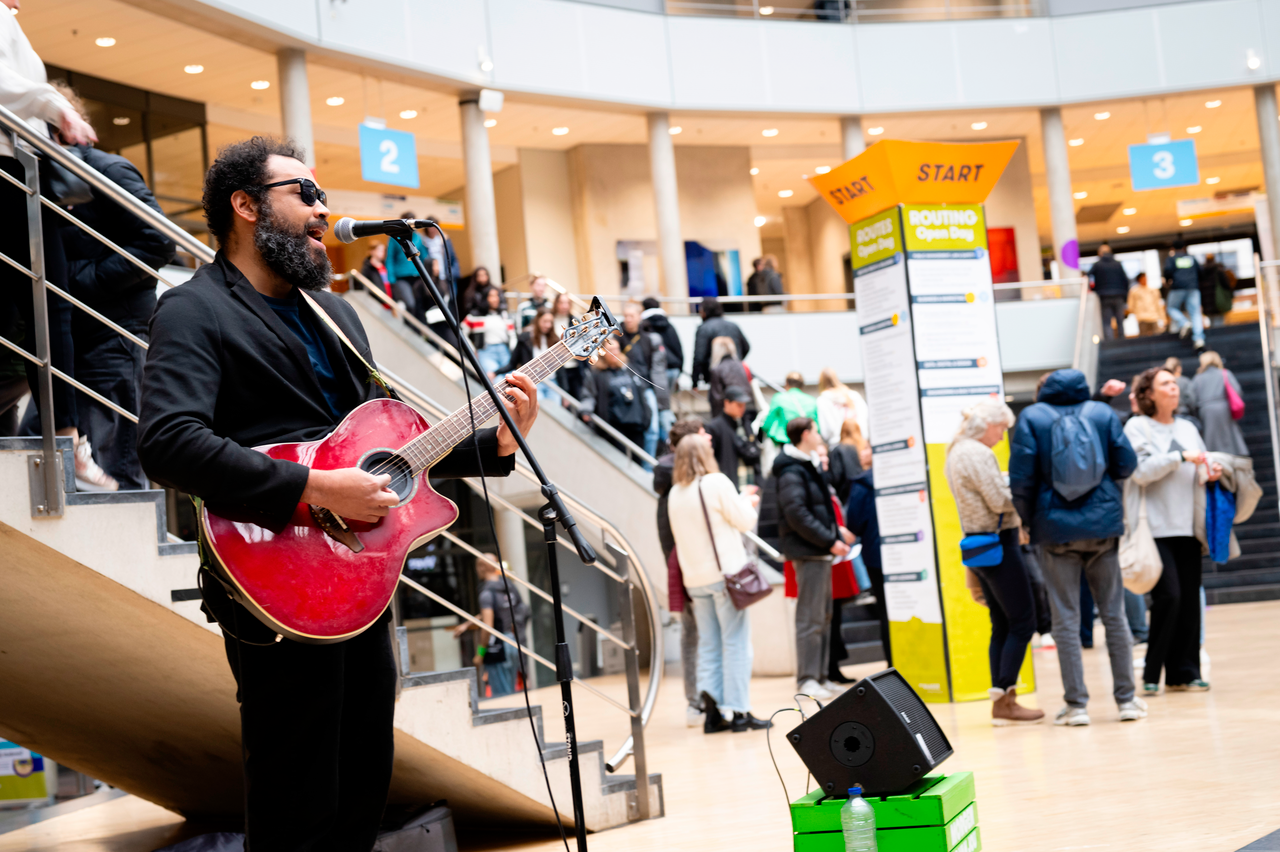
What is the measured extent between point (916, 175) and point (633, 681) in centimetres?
411

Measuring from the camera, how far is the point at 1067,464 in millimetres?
6020

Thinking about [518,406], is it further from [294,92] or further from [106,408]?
[294,92]

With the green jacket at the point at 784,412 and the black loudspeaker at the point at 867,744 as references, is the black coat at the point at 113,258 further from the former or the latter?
the green jacket at the point at 784,412

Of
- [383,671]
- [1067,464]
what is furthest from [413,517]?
[1067,464]

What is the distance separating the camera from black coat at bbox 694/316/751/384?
38.6 feet

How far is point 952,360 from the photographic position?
756 centimetres

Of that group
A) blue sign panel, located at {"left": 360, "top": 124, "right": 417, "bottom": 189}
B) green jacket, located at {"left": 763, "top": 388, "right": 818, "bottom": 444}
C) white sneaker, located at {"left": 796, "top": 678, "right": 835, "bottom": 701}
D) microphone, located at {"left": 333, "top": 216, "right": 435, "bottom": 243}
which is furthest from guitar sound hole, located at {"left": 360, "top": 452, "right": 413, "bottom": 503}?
blue sign panel, located at {"left": 360, "top": 124, "right": 417, "bottom": 189}

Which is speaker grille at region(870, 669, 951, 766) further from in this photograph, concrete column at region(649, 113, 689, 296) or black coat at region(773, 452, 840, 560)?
concrete column at region(649, 113, 689, 296)

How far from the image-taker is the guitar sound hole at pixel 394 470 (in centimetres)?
255

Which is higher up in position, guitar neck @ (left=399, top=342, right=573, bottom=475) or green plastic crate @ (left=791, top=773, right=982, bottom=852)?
guitar neck @ (left=399, top=342, right=573, bottom=475)

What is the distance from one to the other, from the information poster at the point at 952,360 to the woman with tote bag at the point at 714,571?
1.24 metres

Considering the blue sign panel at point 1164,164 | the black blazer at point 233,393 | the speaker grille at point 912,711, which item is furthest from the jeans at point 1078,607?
the blue sign panel at point 1164,164

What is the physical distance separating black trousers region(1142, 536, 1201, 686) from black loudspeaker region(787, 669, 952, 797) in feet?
11.7

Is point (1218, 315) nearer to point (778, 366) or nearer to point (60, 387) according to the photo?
point (778, 366)
